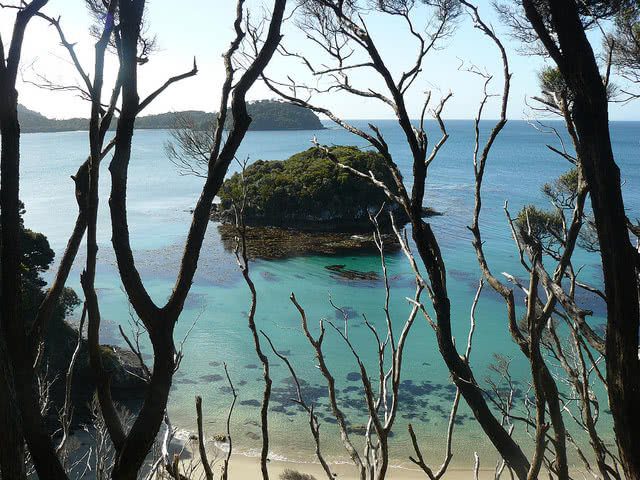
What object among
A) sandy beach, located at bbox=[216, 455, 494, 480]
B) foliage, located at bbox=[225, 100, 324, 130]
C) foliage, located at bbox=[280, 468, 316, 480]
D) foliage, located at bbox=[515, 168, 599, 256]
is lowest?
sandy beach, located at bbox=[216, 455, 494, 480]

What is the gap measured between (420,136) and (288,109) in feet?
389

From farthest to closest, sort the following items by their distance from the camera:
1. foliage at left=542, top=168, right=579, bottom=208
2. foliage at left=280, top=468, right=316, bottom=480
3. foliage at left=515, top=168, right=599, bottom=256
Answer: foliage at left=280, top=468, right=316, bottom=480, foliage at left=542, top=168, right=579, bottom=208, foliage at left=515, top=168, right=599, bottom=256

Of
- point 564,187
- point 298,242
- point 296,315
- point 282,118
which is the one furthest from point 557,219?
point 282,118

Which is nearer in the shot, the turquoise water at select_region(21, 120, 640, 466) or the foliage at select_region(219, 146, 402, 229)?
the turquoise water at select_region(21, 120, 640, 466)

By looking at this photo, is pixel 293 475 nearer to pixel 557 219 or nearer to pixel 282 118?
pixel 557 219

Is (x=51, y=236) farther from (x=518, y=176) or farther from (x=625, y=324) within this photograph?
(x=518, y=176)

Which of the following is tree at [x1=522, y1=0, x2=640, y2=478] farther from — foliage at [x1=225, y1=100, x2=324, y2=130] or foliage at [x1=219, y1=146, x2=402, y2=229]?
foliage at [x1=225, y1=100, x2=324, y2=130]

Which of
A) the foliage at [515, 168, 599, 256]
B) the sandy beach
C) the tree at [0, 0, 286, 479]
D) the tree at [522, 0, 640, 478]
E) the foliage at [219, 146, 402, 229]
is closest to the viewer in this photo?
the tree at [522, 0, 640, 478]

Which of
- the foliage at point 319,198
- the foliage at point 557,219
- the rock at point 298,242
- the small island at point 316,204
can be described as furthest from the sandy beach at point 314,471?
the foliage at point 319,198

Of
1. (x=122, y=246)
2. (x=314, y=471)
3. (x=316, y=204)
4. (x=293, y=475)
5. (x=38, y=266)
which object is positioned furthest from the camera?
(x=316, y=204)

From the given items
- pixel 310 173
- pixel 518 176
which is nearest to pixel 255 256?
pixel 310 173

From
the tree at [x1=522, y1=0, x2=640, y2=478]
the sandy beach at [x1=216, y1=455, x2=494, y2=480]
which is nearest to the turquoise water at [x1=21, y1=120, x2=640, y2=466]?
the sandy beach at [x1=216, y1=455, x2=494, y2=480]

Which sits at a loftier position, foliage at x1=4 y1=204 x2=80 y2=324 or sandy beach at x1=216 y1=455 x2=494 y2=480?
foliage at x1=4 y1=204 x2=80 y2=324

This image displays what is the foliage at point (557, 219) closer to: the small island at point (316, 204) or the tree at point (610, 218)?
the tree at point (610, 218)
